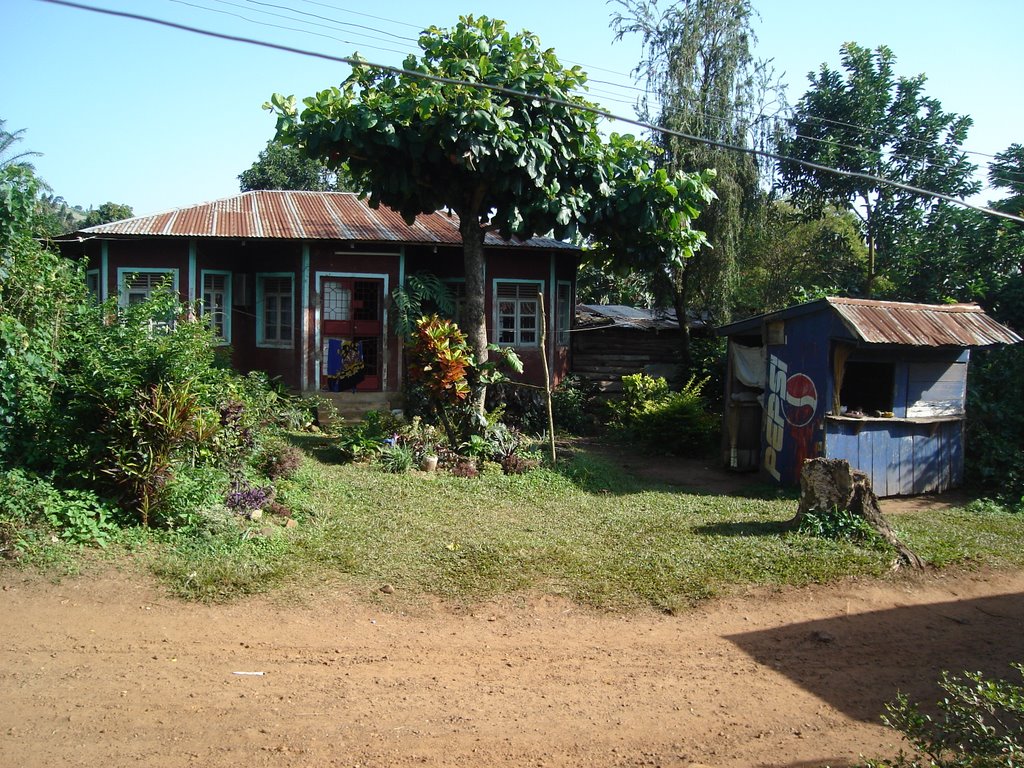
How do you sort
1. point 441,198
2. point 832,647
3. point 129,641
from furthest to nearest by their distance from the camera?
point 441,198, point 832,647, point 129,641

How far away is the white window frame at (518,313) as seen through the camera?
17.5 meters

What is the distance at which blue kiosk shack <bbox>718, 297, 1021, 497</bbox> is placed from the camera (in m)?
11.0

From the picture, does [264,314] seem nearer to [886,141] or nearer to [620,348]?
[620,348]

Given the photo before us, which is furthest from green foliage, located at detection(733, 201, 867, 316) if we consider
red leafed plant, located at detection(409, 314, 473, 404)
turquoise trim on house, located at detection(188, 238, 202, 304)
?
turquoise trim on house, located at detection(188, 238, 202, 304)

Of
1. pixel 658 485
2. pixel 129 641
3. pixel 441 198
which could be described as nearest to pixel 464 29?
pixel 441 198

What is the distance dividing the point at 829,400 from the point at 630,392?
241 inches

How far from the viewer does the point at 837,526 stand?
8859 millimetres

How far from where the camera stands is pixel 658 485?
1218 centimetres

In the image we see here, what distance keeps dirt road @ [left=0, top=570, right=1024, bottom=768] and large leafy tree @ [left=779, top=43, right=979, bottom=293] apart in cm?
1335

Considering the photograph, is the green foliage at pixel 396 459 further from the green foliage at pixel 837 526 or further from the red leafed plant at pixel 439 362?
the green foliage at pixel 837 526

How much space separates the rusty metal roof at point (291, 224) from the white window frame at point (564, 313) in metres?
1.09

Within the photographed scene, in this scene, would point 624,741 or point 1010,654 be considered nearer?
point 624,741

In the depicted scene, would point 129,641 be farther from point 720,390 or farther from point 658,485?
point 720,390

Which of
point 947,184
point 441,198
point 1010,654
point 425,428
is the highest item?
point 947,184
